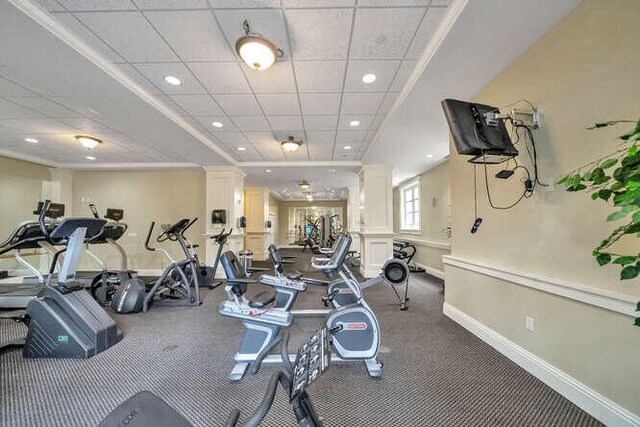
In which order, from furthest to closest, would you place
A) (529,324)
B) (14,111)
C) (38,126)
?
(38,126)
(14,111)
(529,324)

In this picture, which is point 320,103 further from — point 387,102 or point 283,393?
point 283,393

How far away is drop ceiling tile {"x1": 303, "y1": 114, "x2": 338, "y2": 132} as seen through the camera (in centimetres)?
397

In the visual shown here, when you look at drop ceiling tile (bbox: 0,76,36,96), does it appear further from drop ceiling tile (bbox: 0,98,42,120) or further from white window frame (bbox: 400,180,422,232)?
white window frame (bbox: 400,180,422,232)

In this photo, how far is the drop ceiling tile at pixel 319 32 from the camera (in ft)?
6.82

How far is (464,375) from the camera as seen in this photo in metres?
2.27

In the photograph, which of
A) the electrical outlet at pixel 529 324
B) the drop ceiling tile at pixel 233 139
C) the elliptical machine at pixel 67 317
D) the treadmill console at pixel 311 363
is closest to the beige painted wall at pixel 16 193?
the elliptical machine at pixel 67 317

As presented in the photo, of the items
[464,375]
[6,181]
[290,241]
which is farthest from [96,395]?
[290,241]

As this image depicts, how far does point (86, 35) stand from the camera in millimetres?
2287

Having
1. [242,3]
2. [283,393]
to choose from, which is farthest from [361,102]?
[283,393]

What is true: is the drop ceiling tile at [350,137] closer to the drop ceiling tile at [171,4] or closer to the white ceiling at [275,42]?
the white ceiling at [275,42]

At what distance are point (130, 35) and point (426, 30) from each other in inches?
103

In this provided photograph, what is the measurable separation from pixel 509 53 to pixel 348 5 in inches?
64.3

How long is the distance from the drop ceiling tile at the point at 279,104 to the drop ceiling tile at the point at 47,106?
272 centimetres

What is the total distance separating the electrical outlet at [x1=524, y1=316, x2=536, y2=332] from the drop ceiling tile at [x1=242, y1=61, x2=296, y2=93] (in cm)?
335
